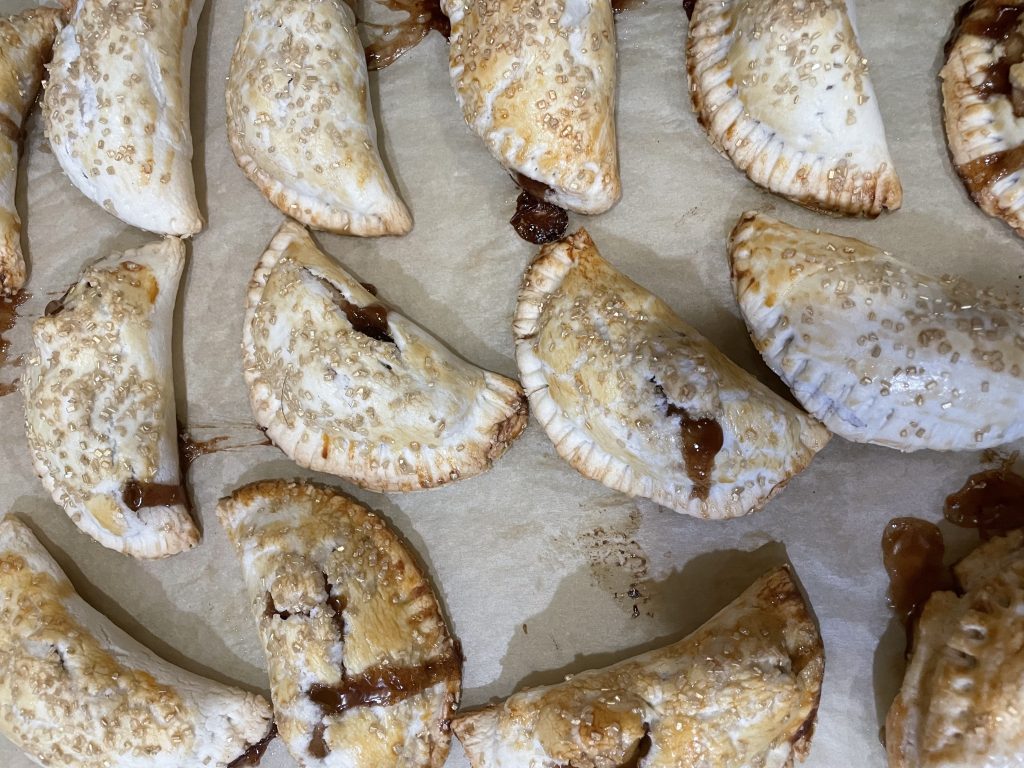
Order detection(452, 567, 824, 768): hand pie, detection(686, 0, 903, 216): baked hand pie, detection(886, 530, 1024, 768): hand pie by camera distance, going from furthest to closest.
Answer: detection(686, 0, 903, 216): baked hand pie
detection(452, 567, 824, 768): hand pie
detection(886, 530, 1024, 768): hand pie

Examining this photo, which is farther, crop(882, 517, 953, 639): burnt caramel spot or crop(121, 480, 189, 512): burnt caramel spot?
crop(121, 480, 189, 512): burnt caramel spot

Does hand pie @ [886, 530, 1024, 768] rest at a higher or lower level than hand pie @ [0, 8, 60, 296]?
lower

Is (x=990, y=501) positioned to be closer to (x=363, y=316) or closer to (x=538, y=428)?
(x=538, y=428)

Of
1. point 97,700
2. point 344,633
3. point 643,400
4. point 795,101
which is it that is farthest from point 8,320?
point 795,101

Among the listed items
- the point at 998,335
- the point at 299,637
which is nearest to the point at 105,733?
the point at 299,637

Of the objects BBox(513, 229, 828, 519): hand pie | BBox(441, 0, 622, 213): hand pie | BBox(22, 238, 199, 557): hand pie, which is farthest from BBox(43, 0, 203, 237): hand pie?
BBox(513, 229, 828, 519): hand pie

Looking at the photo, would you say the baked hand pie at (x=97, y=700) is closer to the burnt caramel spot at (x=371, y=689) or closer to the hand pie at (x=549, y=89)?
the burnt caramel spot at (x=371, y=689)

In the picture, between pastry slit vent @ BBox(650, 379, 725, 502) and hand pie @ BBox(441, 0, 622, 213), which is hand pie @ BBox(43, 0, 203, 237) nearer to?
hand pie @ BBox(441, 0, 622, 213)

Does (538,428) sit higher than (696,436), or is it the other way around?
(696,436)

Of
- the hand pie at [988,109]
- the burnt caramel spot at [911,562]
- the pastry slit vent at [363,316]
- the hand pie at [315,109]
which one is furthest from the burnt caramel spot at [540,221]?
the burnt caramel spot at [911,562]
